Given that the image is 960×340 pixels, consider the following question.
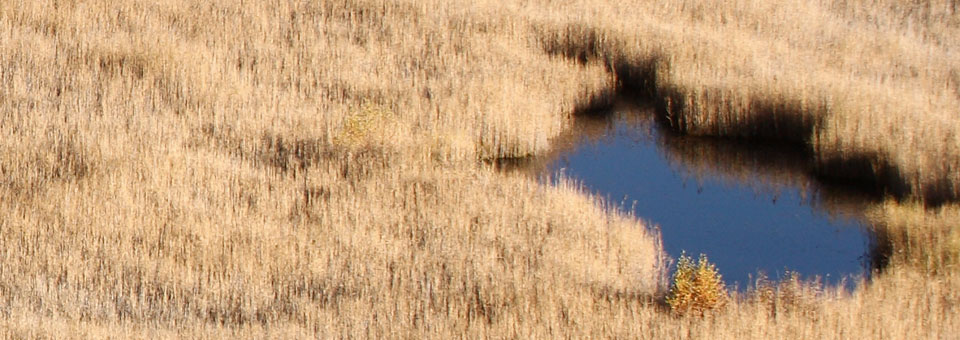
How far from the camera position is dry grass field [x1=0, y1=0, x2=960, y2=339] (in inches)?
273

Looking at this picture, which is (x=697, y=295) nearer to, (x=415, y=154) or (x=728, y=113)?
(x=415, y=154)

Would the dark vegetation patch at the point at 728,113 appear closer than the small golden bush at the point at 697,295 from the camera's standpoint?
No

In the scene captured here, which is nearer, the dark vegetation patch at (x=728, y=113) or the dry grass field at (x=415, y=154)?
the dry grass field at (x=415, y=154)

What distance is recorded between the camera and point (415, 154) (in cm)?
976

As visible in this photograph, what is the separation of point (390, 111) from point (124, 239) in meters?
2.87

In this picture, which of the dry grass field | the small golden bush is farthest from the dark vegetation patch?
the small golden bush

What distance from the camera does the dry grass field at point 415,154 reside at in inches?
273

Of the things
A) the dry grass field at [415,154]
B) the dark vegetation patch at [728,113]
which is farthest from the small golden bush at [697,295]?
the dark vegetation patch at [728,113]

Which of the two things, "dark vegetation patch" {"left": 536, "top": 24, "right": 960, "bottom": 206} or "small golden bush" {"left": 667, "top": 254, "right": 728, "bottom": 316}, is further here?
"dark vegetation patch" {"left": 536, "top": 24, "right": 960, "bottom": 206}

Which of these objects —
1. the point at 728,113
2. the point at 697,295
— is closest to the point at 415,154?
the point at 728,113

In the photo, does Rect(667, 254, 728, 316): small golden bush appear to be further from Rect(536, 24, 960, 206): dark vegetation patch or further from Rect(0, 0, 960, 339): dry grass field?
Rect(536, 24, 960, 206): dark vegetation patch

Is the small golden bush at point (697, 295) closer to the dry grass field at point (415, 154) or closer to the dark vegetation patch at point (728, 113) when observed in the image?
the dry grass field at point (415, 154)

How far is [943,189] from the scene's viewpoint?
29.5 ft

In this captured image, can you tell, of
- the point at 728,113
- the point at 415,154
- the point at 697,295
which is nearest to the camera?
the point at 697,295
